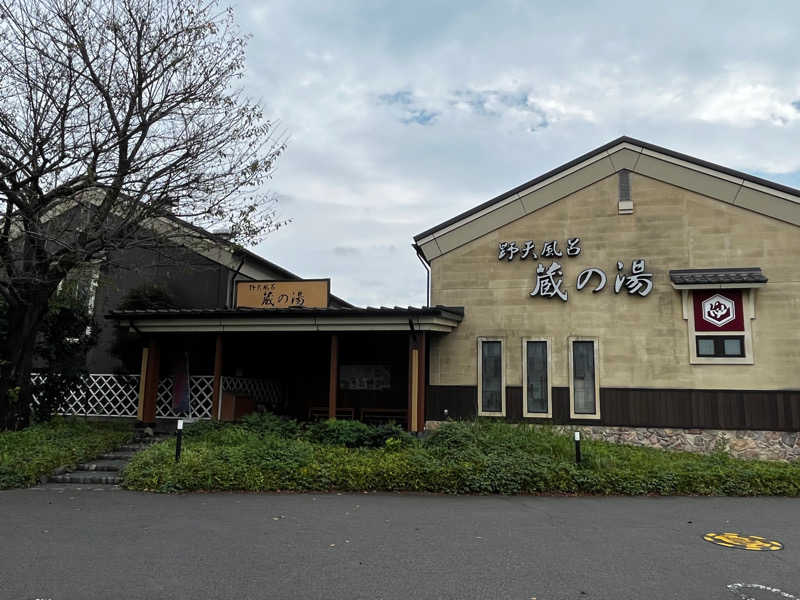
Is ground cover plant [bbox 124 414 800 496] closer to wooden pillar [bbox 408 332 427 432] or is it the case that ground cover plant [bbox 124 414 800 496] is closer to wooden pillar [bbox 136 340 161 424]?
wooden pillar [bbox 408 332 427 432]

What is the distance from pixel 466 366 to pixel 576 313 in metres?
2.88

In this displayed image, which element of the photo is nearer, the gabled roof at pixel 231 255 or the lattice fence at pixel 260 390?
the gabled roof at pixel 231 255

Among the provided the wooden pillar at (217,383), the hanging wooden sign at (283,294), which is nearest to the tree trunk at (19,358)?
the wooden pillar at (217,383)

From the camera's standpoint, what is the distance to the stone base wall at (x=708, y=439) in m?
13.2

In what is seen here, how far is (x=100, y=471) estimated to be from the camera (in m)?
12.0

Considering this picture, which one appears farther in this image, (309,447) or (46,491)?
(309,447)

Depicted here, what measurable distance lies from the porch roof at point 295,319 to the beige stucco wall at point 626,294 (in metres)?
0.96

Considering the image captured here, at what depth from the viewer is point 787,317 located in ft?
44.2

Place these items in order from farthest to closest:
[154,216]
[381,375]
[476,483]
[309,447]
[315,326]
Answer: [381,375] < [315,326] < [154,216] < [309,447] < [476,483]

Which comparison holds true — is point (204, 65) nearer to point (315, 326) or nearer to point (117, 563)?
point (315, 326)

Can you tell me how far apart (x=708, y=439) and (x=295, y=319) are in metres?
9.49

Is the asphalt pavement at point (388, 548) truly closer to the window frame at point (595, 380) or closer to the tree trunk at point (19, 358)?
the window frame at point (595, 380)

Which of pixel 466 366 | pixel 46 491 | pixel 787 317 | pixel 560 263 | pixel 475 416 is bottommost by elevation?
pixel 46 491

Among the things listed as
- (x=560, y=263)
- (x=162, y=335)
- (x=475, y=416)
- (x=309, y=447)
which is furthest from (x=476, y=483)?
(x=162, y=335)
